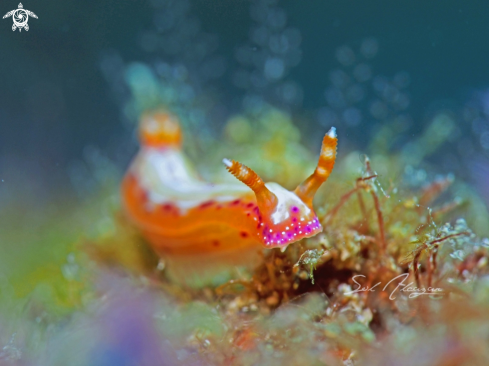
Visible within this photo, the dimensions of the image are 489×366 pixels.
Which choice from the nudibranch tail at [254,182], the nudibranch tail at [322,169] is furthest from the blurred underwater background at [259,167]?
the nudibranch tail at [254,182]

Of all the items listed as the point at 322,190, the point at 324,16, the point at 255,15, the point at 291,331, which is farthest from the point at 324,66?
the point at 291,331

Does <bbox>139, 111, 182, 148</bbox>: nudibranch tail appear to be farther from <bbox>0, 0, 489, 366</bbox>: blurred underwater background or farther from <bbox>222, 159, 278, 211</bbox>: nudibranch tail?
<bbox>222, 159, 278, 211</bbox>: nudibranch tail

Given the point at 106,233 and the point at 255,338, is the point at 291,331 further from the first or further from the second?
the point at 106,233

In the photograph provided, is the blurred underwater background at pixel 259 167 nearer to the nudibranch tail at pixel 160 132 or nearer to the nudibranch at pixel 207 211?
the nudibranch at pixel 207 211

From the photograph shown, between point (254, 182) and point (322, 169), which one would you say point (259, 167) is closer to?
point (322, 169)

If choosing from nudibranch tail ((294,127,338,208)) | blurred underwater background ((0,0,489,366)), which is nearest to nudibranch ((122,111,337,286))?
nudibranch tail ((294,127,338,208))

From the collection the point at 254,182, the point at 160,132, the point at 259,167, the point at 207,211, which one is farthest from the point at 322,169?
the point at 160,132
